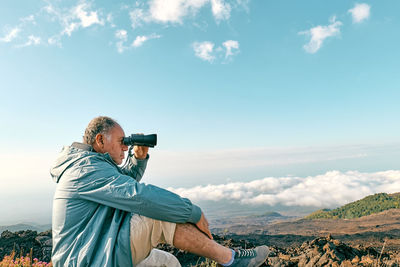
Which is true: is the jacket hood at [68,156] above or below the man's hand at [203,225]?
above

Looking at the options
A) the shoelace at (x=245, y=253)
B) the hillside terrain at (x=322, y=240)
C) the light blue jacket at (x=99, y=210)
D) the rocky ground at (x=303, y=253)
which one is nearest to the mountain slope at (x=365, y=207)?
the hillside terrain at (x=322, y=240)

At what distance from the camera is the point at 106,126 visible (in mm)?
3035

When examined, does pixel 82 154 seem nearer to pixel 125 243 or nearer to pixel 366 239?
pixel 125 243

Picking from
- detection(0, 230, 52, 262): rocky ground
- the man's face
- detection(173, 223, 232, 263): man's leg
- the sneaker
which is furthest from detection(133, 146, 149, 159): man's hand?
detection(0, 230, 52, 262): rocky ground

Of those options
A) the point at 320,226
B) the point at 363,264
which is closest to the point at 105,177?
the point at 363,264

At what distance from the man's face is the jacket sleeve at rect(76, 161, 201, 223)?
51 centimetres

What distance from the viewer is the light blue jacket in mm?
2393

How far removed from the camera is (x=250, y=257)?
2.92 m

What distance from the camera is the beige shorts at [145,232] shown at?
8.07 ft

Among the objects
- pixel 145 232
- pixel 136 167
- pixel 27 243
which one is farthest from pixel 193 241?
pixel 27 243

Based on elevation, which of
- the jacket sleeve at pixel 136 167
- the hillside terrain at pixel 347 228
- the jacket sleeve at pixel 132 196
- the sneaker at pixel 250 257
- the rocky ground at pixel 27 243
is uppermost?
the jacket sleeve at pixel 136 167

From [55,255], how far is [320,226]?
19.3m

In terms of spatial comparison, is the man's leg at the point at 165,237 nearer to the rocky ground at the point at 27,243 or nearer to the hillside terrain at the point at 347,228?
the rocky ground at the point at 27,243

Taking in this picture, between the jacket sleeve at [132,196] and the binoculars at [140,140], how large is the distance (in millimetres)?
732
